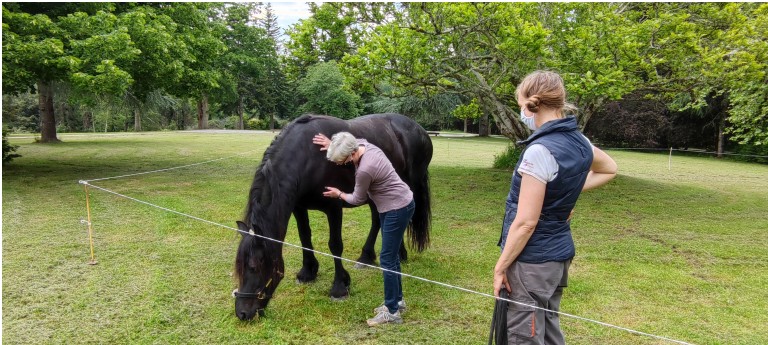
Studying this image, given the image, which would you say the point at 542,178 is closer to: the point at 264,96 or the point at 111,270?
the point at 111,270

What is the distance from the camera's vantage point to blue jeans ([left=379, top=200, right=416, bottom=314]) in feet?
11.1

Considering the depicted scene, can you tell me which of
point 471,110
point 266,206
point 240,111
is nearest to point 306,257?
point 266,206

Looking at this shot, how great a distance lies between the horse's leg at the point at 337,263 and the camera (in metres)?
4.06

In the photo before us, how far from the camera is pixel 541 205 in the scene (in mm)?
1912

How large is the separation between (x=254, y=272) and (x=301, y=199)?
0.91 m

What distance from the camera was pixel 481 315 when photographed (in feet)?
12.3

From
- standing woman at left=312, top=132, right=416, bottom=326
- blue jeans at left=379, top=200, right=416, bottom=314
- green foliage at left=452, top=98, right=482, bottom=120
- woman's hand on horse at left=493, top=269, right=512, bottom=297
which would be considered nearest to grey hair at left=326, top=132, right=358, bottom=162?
standing woman at left=312, top=132, right=416, bottom=326

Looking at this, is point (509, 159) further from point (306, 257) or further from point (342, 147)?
point (342, 147)

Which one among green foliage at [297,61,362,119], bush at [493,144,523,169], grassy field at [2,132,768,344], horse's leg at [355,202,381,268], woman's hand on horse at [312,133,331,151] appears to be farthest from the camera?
green foliage at [297,61,362,119]

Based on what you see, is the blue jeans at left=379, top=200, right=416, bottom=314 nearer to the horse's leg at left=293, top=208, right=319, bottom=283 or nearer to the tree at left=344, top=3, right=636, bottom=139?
the horse's leg at left=293, top=208, right=319, bottom=283

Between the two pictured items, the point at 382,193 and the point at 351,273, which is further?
the point at 351,273

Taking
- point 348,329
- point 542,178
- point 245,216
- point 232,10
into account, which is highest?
point 232,10

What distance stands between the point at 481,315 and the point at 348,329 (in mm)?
1142

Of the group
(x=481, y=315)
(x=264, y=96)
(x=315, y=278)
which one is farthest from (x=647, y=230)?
(x=264, y=96)
